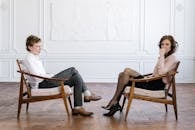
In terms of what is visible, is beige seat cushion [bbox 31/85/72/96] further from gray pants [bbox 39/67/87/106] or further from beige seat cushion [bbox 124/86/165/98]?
beige seat cushion [bbox 124/86/165/98]

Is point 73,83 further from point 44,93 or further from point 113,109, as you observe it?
point 113,109

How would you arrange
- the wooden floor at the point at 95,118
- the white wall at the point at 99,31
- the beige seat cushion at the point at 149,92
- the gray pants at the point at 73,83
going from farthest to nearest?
the white wall at the point at 99,31
the gray pants at the point at 73,83
the beige seat cushion at the point at 149,92
the wooden floor at the point at 95,118

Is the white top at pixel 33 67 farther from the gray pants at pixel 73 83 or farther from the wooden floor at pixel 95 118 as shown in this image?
the wooden floor at pixel 95 118

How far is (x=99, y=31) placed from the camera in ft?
33.3

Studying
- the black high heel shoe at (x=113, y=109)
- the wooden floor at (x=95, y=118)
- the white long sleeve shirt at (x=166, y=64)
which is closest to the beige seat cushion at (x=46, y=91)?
the wooden floor at (x=95, y=118)

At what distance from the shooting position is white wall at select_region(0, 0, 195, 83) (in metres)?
10.1

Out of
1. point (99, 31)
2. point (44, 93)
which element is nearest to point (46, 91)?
point (44, 93)

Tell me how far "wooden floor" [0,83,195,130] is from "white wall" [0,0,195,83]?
3.05 metres

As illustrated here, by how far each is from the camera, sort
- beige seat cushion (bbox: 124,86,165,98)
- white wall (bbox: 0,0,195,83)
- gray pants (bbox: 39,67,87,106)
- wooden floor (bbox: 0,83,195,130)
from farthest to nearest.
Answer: white wall (bbox: 0,0,195,83) < gray pants (bbox: 39,67,87,106) < beige seat cushion (bbox: 124,86,165,98) < wooden floor (bbox: 0,83,195,130)

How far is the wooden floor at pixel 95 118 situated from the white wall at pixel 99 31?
3.05 meters

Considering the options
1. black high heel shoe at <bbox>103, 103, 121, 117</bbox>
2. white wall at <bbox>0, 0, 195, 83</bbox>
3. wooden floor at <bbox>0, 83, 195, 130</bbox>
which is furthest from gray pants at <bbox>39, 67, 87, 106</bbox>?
white wall at <bbox>0, 0, 195, 83</bbox>

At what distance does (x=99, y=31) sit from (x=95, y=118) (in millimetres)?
4995

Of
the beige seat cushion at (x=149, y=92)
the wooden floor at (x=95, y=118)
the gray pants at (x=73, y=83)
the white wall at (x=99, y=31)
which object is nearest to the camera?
the wooden floor at (x=95, y=118)

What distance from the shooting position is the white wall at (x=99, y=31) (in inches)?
398
